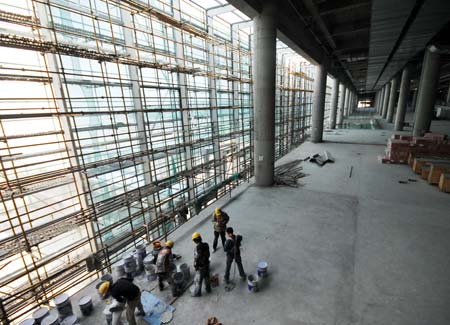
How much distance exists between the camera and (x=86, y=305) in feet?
12.7

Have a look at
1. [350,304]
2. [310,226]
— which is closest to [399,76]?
[310,226]

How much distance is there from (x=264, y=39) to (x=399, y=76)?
105 feet

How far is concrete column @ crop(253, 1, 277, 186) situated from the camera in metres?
8.27

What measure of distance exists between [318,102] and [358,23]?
6029 mm

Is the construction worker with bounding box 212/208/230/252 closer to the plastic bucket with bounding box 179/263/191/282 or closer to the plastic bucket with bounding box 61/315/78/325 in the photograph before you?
the plastic bucket with bounding box 179/263/191/282

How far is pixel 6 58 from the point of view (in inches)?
231

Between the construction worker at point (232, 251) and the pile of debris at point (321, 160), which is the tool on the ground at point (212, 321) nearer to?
the construction worker at point (232, 251)

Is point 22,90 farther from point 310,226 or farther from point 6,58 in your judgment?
point 310,226

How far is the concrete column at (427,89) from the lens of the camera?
15.5 metres

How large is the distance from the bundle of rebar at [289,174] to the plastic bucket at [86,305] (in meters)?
7.83

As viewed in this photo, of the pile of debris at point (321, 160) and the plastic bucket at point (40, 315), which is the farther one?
the pile of debris at point (321, 160)

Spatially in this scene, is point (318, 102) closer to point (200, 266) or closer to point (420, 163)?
point (420, 163)

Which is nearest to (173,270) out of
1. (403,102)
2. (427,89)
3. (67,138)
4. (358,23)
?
(67,138)

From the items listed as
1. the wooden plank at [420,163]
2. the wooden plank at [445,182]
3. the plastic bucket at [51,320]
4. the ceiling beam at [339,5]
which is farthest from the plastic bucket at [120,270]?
the ceiling beam at [339,5]
